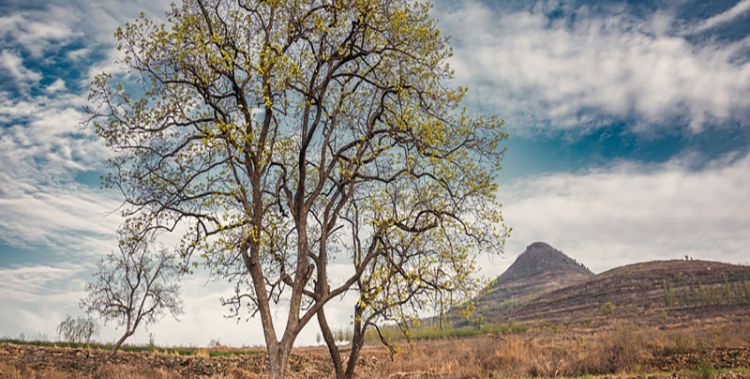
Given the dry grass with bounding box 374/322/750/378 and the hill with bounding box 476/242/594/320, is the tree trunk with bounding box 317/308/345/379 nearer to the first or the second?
the dry grass with bounding box 374/322/750/378

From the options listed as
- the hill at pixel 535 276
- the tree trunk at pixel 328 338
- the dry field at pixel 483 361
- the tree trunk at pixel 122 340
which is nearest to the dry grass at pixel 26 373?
the dry field at pixel 483 361

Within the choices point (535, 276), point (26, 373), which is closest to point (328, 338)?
point (26, 373)

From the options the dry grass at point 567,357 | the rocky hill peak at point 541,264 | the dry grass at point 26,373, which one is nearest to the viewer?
the dry grass at point 26,373

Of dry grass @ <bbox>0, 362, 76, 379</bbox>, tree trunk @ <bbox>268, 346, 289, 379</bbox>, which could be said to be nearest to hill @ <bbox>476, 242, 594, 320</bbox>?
dry grass @ <bbox>0, 362, 76, 379</bbox>

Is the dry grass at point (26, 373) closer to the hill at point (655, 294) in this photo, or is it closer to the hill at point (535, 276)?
the hill at point (655, 294)

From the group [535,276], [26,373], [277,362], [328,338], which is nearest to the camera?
[277,362]

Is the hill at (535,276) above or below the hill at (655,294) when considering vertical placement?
above

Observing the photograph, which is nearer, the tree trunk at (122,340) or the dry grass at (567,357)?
the dry grass at (567,357)

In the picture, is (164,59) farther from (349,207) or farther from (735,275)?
(735,275)

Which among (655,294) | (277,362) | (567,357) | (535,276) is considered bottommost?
(567,357)

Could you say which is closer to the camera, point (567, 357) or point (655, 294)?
point (567, 357)

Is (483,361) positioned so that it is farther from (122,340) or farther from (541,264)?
(541,264)

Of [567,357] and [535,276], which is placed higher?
[535,276]

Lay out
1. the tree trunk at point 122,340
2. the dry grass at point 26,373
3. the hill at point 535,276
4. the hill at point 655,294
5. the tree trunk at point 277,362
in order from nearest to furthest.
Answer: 1. the tree trunk at point 277,362
2. the dry grass at point 26,373
3. the tree trunk at point 122,340
4. the hill at point 655,294
5. the hill at point 535,276
